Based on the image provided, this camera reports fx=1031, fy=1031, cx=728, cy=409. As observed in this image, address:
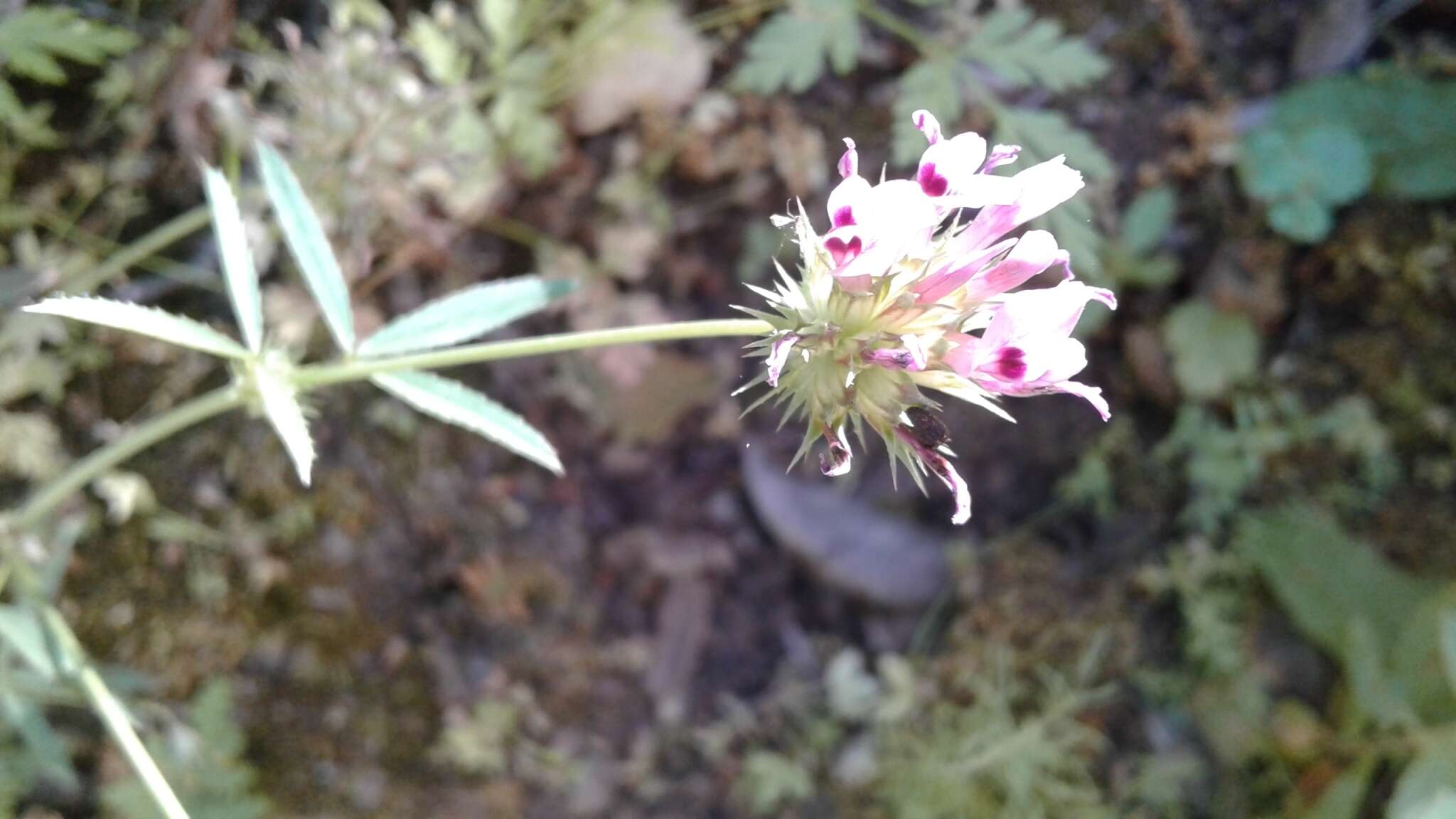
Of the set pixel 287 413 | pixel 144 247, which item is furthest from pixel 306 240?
pixel 144 247

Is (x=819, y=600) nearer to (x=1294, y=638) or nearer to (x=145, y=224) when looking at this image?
(x=1294, y=638)

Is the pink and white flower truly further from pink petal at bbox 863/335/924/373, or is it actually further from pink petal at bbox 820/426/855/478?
pink petal at bbox 820/426/855/478

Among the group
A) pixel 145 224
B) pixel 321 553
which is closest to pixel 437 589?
pixel 321 553

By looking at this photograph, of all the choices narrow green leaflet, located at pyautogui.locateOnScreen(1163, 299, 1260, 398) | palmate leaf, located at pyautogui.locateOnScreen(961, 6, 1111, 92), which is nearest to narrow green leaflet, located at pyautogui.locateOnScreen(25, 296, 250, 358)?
palmate leaf, located at pyautogui.locateOnScreen(961, 6, 1111, 92)

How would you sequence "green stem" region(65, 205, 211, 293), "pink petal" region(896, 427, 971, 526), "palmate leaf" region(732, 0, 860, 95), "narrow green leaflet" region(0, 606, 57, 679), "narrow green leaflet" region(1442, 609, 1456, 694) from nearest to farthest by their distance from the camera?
"pink petal" region(896, 427, 971, 526)
"narrow green leaflet" region(0, 606, 57, 679)
"green stem" region(65, 205, 211, 293)
"palmate leaf" region(732, 0, 860, 95)
"narrow green leaflet" region(1442, 609, 1456, 694)

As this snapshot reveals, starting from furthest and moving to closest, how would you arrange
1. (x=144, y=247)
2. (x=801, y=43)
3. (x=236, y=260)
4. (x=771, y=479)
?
(x=771, y=479) → (x=801, y=43) → (x=144, y=247) → (x=236, y=260)

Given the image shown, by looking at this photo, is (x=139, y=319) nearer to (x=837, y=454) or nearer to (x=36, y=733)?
(x=837, y=454)

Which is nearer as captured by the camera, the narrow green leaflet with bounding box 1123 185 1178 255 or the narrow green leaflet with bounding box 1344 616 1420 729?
the narrow green leaflet with bounding box 1344 616 1420 729
